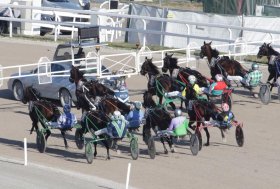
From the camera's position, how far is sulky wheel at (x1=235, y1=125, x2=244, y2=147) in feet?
73.2

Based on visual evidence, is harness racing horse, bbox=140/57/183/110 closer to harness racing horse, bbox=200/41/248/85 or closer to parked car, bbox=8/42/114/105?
harness racing horse, bbox=200/41/248/85

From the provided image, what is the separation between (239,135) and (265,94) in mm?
5419

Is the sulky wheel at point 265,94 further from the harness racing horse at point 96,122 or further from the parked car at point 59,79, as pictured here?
the harness racing horse at point 96,122

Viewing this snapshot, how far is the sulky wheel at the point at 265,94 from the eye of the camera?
2744 cm

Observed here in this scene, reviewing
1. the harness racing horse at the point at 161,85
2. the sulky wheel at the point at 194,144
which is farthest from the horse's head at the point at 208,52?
the sulky wheel at the point at 194,144

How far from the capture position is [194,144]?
2139cm

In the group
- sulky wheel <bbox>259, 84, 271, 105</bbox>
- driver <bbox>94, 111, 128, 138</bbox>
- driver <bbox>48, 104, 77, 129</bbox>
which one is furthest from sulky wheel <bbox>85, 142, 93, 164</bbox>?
sulky wheel <bbox>259, 84, 271, 105</bbox>

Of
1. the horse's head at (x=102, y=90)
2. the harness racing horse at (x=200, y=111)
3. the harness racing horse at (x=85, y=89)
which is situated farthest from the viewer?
the horse's head at (x=102, y=90)

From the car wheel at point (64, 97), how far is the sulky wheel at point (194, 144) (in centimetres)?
596

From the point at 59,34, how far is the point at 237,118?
17689 mm

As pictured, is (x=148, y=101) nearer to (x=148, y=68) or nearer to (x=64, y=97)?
(x=148, y=68)

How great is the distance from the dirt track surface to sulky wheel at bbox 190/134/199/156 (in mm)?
120

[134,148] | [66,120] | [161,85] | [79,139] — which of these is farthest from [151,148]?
[161,85]

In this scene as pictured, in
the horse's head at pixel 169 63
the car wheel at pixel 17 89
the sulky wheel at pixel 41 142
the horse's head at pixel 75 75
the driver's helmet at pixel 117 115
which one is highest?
the horse's head at pixel 169 63
